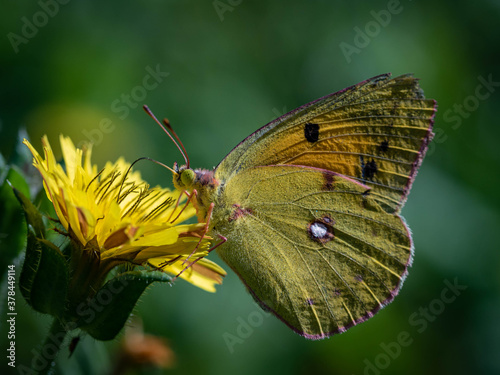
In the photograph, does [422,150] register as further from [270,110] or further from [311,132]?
[270,110]

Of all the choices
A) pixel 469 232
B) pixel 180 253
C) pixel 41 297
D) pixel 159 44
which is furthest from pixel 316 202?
pixel 159 44

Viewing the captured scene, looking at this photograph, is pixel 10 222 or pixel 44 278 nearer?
pixel 44 278

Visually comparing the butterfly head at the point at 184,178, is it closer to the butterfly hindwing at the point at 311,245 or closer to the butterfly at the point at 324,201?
the butterfly at the point at 324,201

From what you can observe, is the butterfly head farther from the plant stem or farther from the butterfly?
the plant stem

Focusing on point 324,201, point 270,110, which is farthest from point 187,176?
point 270,110

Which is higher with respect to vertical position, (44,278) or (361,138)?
(361,138)

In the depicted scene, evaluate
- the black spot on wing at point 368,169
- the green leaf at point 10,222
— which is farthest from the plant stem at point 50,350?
the black spot on wing at point 368,169
